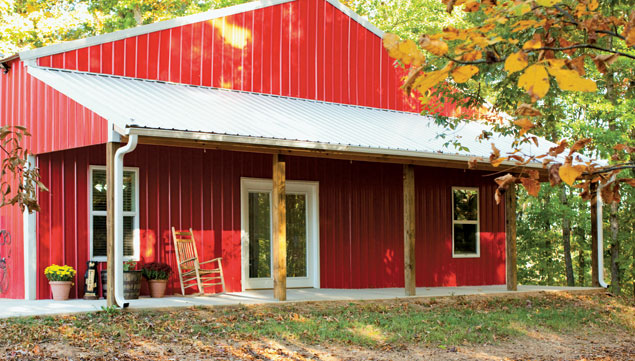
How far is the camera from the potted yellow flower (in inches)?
401

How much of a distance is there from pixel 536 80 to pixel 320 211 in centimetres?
1104

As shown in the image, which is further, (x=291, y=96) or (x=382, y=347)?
(x=291, y=96)

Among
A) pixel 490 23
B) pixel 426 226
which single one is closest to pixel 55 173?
pixel 426 226

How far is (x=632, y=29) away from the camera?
2457 mm

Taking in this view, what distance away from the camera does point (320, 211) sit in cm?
1305

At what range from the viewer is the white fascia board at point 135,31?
1084cm

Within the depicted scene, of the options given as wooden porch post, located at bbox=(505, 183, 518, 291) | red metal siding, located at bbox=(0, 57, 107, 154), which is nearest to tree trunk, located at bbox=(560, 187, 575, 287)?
wooden porch post, located at bbox=(505, 183, 518, 291)

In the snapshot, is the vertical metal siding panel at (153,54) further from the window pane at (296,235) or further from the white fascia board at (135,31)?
the window pane at (296,235)

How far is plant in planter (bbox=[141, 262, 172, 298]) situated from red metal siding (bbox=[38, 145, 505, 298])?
44 cm

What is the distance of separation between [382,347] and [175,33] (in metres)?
6.49

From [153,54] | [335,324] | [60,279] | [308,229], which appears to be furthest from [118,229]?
[308,229]

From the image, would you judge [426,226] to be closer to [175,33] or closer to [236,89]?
[236,89]

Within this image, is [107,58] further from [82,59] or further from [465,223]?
[465,223]

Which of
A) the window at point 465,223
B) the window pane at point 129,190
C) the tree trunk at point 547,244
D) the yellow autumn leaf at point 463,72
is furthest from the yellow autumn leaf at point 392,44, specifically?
the tree trunk at point 547,244
